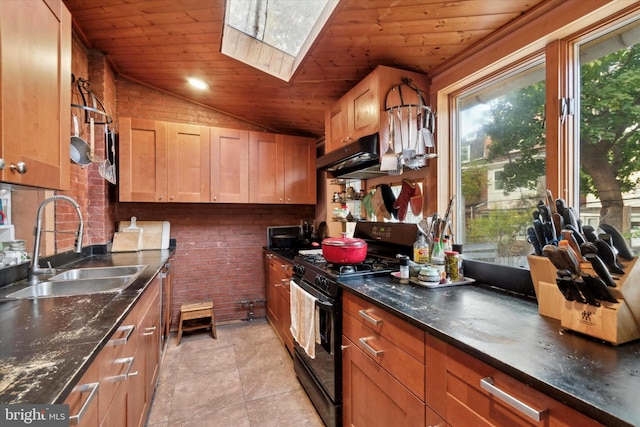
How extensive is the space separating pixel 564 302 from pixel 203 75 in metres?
2.97

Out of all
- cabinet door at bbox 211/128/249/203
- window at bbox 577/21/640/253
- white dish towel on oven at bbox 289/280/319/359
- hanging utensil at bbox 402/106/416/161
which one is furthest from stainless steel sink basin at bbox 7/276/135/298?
window at bbox 577/21/640/253

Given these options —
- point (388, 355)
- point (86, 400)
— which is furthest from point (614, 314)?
point (86, 400)

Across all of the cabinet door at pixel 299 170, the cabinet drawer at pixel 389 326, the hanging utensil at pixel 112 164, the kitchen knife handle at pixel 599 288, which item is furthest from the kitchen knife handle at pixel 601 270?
the cabinet door at pixel 299 170

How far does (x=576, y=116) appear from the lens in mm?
1267

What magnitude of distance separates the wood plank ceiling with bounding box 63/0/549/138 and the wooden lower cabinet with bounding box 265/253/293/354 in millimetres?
1562

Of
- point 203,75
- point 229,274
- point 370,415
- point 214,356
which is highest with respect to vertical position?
point 203,75

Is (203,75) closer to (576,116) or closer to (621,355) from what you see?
(576,116)

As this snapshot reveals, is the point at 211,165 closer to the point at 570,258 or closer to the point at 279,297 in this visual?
the point at 279,297

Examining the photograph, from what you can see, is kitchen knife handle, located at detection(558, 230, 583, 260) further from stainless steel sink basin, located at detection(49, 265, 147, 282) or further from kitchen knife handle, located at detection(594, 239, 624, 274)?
stainless steel sink basin, located at detection(49, 265, 147, 282)

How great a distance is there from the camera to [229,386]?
2.09 metres

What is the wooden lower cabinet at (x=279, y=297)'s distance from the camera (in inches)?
99.3

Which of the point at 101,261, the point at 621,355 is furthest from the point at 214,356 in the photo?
the point at 621,355

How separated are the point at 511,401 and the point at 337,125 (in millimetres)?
2122

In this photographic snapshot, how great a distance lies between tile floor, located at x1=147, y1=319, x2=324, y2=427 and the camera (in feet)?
5.80
